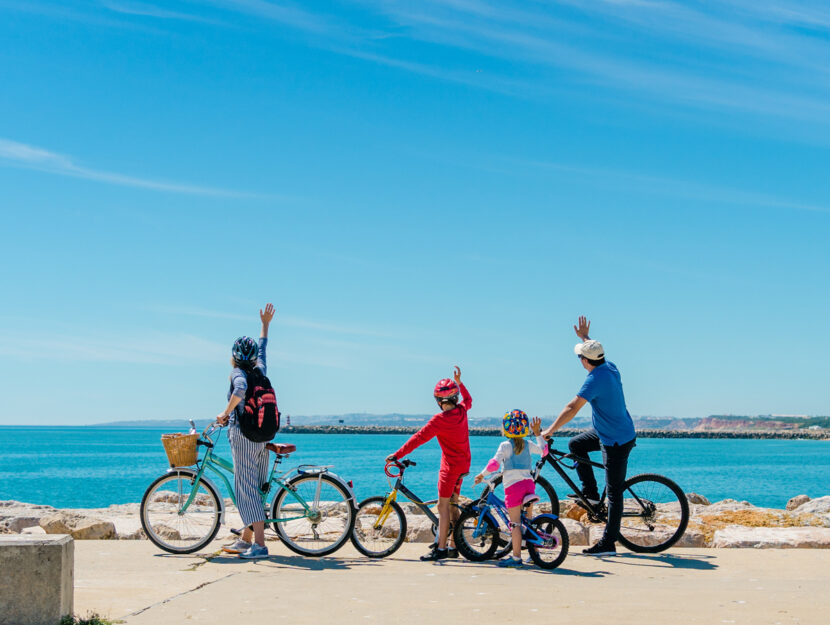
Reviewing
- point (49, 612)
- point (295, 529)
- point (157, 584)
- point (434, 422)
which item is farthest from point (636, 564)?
point (49, 612)

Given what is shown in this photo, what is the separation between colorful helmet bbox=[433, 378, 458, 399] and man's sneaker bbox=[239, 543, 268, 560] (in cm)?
218

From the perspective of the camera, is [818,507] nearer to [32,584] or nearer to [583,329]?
[583,329]

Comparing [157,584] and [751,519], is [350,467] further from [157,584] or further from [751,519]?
[157,584]

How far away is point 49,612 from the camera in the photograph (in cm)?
547

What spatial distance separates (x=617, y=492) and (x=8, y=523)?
8.40 m

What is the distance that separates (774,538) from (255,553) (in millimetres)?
5369

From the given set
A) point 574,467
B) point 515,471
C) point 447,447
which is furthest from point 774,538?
point 447,447

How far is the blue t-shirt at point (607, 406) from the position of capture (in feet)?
28.5

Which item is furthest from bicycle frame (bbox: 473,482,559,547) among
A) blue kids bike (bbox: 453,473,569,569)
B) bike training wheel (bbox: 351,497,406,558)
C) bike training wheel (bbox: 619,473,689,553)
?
bike training wheel (bbox: 619,473,689,553)

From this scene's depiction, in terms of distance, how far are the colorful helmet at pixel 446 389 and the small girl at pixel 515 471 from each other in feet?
1.88

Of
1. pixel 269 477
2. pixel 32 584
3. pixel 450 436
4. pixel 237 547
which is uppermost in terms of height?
pixel 450 436

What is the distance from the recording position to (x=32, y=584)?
547cm

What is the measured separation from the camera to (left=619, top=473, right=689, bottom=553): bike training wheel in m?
8.92

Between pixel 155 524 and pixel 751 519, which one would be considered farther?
pixel 751 519
